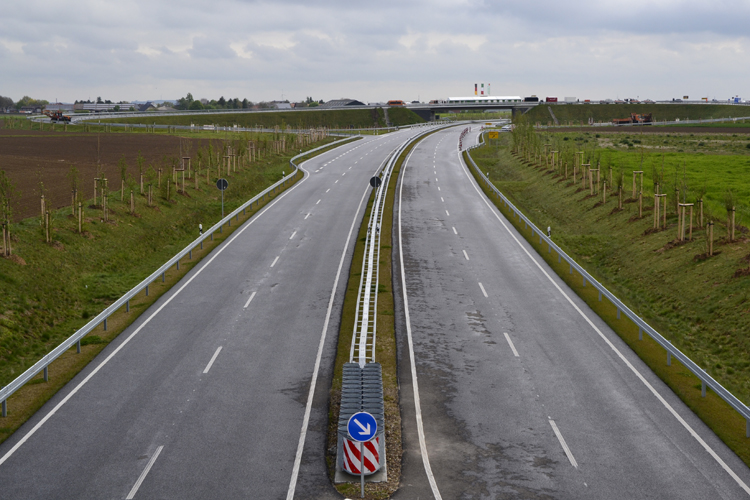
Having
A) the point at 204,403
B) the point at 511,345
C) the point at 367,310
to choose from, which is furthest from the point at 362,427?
the point at 511,345

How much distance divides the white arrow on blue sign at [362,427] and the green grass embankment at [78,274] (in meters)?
8.71

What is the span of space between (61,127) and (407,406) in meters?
118

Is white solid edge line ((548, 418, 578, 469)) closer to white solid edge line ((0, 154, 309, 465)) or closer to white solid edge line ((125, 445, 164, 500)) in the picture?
white solid edge line ((125, 445, 164, 500))

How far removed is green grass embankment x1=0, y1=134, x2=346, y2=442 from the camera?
66.2 feet

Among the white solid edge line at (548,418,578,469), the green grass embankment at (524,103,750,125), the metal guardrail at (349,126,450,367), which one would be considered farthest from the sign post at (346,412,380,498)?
the green grass embankment at (524,103,750,125)

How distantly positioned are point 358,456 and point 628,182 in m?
42.5

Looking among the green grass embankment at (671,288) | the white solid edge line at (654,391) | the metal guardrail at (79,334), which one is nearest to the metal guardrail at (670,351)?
the green grass embankment at (671,288)

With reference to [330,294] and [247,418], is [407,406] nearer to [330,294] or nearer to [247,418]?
[247,418]

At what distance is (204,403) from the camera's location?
56.4 ft

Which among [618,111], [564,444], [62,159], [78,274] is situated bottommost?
[564,444]

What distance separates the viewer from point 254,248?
33.8 meters

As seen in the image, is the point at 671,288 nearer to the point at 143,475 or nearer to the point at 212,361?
the point at 212,361

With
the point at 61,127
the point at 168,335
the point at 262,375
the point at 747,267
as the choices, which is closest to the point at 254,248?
the point at 168,335

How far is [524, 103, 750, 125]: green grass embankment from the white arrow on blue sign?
505 feet
